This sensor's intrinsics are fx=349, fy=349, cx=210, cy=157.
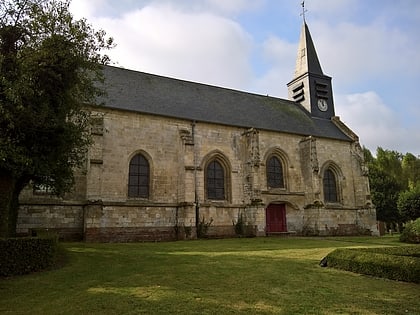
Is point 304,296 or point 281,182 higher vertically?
point 281,182

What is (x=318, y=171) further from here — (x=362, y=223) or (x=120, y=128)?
(x=120, y=128)

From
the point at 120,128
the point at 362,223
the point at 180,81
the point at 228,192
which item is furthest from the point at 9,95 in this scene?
the point at 362,223

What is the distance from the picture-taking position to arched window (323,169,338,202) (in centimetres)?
2623

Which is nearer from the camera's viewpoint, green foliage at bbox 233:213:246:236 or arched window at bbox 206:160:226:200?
green foliage at bbox 233:213:246:236

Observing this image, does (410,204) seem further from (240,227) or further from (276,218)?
(240,227)

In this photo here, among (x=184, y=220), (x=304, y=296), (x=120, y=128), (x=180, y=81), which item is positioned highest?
(x=180, y=81)

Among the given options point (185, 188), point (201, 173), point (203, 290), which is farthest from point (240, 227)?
point (203, 290)

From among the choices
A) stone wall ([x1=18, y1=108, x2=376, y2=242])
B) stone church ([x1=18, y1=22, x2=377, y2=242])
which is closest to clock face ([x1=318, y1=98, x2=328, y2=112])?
stone church ([x1=18, y1=22, x2=377, y2=242])

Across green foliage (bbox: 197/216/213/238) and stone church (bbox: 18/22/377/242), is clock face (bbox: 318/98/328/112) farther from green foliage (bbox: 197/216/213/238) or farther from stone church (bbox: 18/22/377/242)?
green foliage (bbox: 197/216/213/238)

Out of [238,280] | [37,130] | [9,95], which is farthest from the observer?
[37,130]

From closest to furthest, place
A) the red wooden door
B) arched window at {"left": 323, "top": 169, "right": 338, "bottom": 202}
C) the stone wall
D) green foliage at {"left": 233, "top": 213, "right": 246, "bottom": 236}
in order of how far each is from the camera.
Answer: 1. the stone wall
2. green foliage at {"left": 233, "top": 213, "right": 246, "bottom": 236}
3. the red wooden door
4. arched window at {"left": 323, "top": 169, "right": 338, "bottom": 202}

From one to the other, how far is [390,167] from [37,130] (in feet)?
136

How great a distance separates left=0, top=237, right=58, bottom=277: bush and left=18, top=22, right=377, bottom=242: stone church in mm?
6145

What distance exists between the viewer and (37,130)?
10648mm
